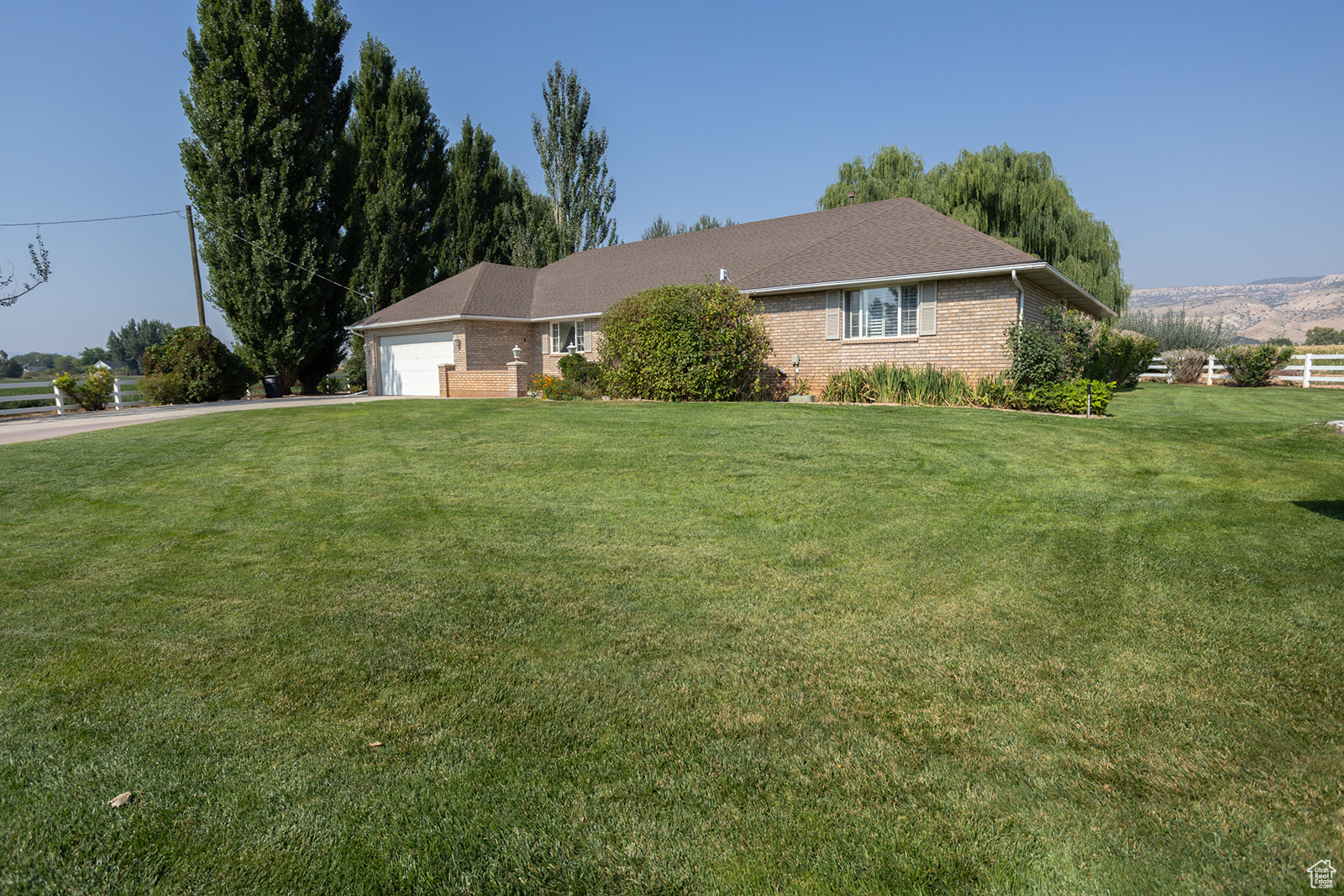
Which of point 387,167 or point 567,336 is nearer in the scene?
point 567,336

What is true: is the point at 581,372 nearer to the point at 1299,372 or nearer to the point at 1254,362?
the point at 1254,362

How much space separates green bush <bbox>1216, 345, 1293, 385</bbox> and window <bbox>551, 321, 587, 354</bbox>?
2292cm

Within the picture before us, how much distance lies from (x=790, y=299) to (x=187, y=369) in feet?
68.3

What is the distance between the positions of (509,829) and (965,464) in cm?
712

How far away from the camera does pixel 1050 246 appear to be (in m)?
27.7

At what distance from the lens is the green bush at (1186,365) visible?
26.1 m

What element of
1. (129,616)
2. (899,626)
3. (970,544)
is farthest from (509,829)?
(970,544)

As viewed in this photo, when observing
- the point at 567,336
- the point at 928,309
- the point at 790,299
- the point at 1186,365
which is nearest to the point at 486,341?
the point at 567,336

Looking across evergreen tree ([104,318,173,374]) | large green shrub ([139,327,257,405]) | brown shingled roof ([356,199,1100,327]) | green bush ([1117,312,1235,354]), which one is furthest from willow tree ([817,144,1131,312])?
evergreen tree ([104,318,173,374])

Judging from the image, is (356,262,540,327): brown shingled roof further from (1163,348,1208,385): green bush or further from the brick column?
(1163,348,1208,385): green bush

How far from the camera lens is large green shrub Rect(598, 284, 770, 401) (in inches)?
664

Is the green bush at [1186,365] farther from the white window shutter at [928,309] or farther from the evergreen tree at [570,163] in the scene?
the evergreen tree at [570,163]

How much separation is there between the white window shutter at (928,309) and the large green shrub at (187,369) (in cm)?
2365

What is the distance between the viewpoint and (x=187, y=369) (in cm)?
2420
